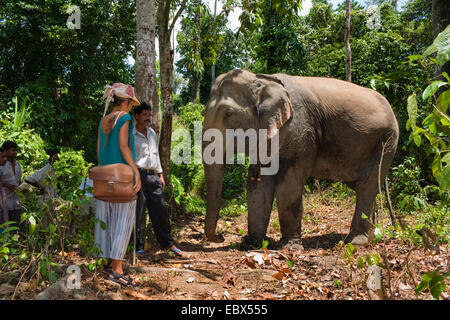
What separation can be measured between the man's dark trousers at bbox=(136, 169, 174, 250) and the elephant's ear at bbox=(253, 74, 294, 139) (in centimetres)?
165

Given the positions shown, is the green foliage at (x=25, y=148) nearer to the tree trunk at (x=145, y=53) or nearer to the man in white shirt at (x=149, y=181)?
the tree trunk at (x=145, y=53)

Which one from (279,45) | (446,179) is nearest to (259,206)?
(446,179)

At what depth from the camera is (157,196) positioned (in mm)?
4863

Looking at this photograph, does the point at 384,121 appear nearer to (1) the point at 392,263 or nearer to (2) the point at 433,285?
(1) the point at 392,263

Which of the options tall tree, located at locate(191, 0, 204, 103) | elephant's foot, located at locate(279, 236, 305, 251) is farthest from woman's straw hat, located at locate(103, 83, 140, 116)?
tall tree, located at locate(191, 0, 204, 103)

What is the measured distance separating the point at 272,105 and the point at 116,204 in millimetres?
2559

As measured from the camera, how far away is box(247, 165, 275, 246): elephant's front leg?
5277 millimetres

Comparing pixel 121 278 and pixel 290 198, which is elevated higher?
pixel 290 198

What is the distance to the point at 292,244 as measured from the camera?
5.12 meters

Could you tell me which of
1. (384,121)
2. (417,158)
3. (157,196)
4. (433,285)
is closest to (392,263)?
(433,285)

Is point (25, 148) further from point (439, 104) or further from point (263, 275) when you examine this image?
point (439, 104)

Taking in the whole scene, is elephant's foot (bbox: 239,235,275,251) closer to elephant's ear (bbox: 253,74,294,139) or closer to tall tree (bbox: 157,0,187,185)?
elephant's ear (bbox: 253,74,294,139)

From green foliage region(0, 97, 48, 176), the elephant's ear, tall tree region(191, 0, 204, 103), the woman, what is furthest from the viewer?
tall tree region(191, 0, 204, 103)

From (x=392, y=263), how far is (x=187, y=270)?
2.23 meters
